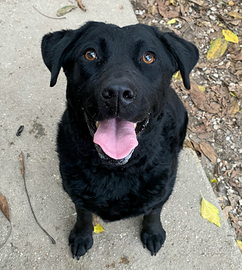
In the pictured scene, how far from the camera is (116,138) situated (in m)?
1.94

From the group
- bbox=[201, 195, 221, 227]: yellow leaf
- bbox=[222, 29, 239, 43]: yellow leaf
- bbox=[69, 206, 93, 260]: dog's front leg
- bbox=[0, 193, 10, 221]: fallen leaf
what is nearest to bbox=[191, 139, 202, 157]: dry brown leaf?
bbox=[201, 195, 221, 227]: yellow leaf

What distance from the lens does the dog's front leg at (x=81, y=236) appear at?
255 cm

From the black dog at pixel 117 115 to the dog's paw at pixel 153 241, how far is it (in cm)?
29

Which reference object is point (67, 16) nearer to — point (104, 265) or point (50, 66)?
point (50, 66)

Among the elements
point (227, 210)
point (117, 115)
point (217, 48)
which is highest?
point (117, 115)

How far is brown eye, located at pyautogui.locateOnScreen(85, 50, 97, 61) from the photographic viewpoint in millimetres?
1984

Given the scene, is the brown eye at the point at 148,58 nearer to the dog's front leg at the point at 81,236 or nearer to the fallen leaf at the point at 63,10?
the dog's front leg at the point at 81,236

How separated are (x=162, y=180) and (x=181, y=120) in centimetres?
76

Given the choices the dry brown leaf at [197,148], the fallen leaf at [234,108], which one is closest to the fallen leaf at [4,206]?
the dry brown leaf at [197,148]

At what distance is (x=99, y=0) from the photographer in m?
4.25

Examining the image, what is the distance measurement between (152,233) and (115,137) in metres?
1.16

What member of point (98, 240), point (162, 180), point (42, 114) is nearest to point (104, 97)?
point (162, 180)

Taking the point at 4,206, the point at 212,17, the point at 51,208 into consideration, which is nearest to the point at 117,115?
the point at 51,208

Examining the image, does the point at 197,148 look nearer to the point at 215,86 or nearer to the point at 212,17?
the point at 215,86
